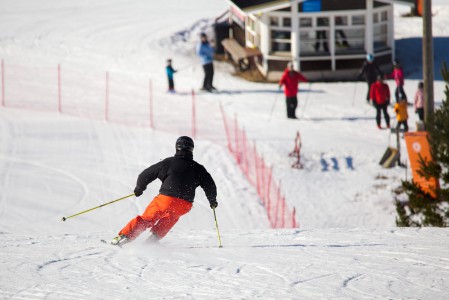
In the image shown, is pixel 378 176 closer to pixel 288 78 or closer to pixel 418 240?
pixel 288 78

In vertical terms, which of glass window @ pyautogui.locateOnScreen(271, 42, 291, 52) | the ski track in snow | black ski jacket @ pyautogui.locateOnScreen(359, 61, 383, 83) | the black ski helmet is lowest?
the ski track in snow

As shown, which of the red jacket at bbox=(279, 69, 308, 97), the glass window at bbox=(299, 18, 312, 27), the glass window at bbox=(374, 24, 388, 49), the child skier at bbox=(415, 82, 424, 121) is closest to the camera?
the child skier at bbox=(415, 82, 424, 121)

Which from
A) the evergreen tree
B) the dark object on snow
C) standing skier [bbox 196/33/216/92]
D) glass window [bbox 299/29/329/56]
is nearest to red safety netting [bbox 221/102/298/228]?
the evergreen tree

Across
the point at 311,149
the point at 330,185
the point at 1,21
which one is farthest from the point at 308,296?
the point at 1,21

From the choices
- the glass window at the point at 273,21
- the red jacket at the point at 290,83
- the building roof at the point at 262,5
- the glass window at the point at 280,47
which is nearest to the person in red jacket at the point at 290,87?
the red jacket at the point at 290,83

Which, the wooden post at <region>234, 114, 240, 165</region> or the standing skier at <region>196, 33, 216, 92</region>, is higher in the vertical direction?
the standing skier at <region>196, 33, 216, 92</region>

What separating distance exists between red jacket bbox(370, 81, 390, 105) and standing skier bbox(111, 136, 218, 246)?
37.3 feet

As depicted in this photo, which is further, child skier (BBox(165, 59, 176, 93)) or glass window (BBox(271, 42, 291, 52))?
glass window (BBox(271, 42, 291, 52))

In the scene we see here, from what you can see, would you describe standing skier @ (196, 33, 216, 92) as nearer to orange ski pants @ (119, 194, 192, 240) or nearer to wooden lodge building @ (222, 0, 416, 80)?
wooden lodge building @ (222, 0, 416, 80)

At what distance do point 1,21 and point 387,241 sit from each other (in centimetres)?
2433

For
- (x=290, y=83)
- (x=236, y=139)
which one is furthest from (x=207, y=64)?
(x=236, y=139)

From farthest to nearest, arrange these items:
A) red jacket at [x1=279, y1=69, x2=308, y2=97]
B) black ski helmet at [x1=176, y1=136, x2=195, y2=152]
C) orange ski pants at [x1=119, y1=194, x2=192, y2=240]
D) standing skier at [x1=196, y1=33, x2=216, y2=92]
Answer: standing skier at [x1=196, y1=33, x2=216, y2=92] → red jacket at [x1=279, y1=69, x2=308, y2=97] → black ski helmet at [x1=176, y1=136, x2=195, y2=152] → orange ski pants at [x1=119, y1=194, x2=192, y2=240]

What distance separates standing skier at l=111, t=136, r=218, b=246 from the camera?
10312 mm

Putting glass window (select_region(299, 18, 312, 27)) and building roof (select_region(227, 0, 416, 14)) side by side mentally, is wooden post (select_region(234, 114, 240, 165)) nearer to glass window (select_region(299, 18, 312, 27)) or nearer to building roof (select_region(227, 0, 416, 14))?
building roof (select_region(227, 0, 416, 14))
